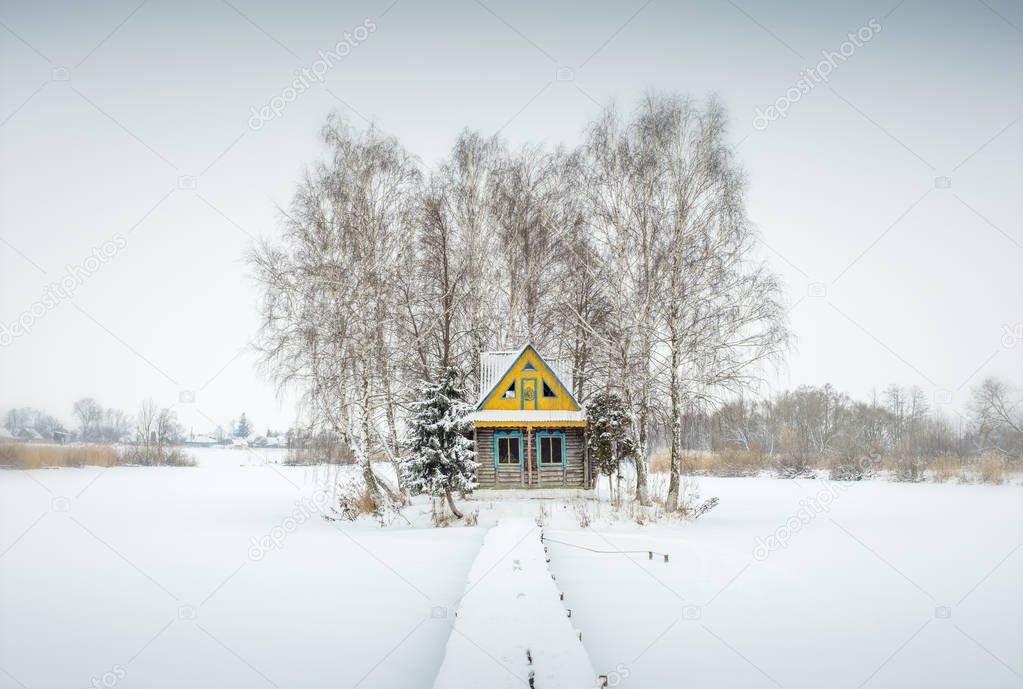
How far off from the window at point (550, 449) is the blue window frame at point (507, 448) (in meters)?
0.70

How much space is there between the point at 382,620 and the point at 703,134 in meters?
13.4

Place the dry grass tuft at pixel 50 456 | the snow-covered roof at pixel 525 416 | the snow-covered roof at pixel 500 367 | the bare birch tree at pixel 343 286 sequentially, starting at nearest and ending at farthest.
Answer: the bare birch tree at pixel 343 286 < the snow-covered roof at pixel 525 416 < the snow-covered roof at pixel 500 367 < the dry grass tuft at pixel 50 456

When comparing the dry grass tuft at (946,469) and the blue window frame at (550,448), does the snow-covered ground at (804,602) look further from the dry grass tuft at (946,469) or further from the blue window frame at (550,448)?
the dry grass tuft at (946,469)

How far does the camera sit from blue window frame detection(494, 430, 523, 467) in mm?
19281

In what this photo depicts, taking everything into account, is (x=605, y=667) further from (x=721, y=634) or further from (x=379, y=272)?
(x=379, y=272)

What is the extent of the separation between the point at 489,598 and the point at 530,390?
12.2m

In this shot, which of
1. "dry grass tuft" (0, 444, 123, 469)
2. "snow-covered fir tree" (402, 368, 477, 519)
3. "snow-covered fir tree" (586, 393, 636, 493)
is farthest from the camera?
"dry grass tuft" (0, 444, 123, 469)

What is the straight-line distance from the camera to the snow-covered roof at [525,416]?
18.4 metres

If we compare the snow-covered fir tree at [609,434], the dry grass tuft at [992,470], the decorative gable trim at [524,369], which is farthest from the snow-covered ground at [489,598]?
the dry grass tuft at [992,470]

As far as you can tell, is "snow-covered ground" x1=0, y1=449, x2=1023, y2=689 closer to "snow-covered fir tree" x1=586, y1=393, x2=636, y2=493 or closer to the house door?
"snow-covered fir tree" x1=586, y1=393, x2=636, y2=493

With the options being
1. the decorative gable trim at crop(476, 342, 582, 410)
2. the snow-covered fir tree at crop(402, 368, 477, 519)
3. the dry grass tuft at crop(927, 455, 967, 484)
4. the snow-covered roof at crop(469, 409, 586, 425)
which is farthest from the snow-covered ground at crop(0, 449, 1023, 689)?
the dry grass tuft at crop(927, 455, 967, 484)

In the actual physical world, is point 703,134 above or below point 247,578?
above

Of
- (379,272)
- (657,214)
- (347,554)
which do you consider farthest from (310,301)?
(657,214)

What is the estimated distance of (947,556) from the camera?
11.0 metres
